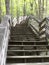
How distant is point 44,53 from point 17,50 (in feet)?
3.58

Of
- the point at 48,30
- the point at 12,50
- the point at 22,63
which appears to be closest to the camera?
the point at 22,63

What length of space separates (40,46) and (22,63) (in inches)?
64.7

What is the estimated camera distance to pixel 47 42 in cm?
804

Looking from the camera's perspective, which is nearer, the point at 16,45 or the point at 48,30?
the point at 16,45

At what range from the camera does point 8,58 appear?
646cm

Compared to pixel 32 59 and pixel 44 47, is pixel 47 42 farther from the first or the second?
pixel 32 59

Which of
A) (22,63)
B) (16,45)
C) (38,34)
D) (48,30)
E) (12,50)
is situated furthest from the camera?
(38,34)

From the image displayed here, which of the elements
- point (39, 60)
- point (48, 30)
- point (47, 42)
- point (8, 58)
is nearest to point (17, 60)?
point (8, 58)

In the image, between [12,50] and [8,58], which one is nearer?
[8,58]

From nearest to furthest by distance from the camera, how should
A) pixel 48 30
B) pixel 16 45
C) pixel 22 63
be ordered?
pixel 22 63, pixel 16 45, pixel 48 30

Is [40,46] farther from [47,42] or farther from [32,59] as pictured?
[32,59]

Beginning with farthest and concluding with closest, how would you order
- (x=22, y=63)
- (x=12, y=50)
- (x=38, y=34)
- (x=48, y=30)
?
(x=38, y=34), (x=48, y=30), (x=12, y=50), (x=22, y=63)

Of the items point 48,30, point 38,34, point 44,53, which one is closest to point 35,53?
point 44,53

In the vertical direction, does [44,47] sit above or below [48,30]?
below
